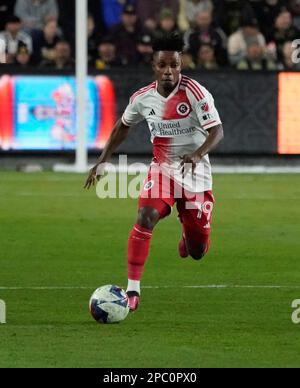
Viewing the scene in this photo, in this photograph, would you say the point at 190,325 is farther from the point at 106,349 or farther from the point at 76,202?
the point at 76,202

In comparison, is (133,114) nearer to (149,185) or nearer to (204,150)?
(149,185)

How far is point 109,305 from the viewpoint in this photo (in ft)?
32.8

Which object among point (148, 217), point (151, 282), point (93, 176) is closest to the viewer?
point (148, 217)

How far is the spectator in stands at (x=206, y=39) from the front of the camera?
2200 cm

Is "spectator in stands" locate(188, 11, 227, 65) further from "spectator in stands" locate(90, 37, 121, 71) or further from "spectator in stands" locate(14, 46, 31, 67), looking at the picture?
"spectator in stands" locate(14, 46, 31, 67)

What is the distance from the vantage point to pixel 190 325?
10.0 metres

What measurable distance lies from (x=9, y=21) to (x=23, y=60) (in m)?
0.76

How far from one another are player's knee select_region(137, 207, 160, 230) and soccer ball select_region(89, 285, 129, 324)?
0.64m

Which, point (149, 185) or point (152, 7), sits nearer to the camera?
point (149, 185)

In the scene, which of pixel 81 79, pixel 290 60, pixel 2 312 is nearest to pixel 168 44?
pixel 2 312

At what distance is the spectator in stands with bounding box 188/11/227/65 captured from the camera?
2200 centimetres

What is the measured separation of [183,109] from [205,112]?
0.74ft

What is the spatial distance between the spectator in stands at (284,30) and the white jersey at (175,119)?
1119 cm

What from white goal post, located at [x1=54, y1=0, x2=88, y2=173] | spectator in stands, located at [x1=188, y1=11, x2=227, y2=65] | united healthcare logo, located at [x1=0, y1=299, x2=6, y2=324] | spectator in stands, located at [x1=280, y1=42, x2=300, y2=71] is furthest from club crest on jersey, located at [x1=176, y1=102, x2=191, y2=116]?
spectator in stands, located at [x1=188, y1=11, x2=227, y2=65]
